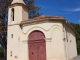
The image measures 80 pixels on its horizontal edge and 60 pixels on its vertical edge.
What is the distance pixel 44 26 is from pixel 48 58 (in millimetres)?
3402

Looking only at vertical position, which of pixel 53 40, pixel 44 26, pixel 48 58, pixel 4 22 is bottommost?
pixel 48 58

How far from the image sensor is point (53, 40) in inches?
604

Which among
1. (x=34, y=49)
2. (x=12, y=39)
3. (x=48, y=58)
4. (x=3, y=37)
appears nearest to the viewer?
(x=48, y=58)

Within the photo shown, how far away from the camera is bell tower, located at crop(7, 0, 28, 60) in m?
17.1

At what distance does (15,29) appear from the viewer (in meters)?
17.5

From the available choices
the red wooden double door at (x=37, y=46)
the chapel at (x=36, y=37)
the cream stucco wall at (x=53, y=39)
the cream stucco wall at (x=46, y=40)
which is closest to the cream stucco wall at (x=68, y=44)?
the chapel at (x=36, y=37)

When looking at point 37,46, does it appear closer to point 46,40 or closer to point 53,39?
point 46,40

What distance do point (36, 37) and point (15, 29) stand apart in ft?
9.69

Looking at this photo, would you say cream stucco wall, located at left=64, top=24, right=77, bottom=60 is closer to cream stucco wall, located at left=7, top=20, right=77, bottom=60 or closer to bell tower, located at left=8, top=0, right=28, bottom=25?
cream stucco wall, located at left=7, top=20, right=77, bottom=60

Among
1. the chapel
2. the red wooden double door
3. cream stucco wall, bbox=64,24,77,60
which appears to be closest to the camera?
the chapel

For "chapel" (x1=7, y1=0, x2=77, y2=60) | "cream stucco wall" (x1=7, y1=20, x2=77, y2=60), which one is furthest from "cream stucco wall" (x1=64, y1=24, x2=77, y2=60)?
"cream stucco wall" (x1=7, y1=20, x2=77, y2=60)

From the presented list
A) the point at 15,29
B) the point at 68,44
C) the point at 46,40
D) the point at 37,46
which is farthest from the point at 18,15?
the point at 68,44

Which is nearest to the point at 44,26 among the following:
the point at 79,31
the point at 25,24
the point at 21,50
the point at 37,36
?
the point at 37,36

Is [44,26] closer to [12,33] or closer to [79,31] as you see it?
[12,33]
